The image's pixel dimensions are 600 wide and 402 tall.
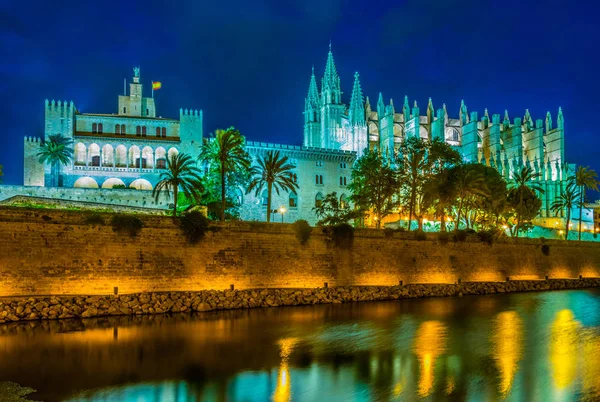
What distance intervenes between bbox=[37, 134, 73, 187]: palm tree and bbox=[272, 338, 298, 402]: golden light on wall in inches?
Answer: 1437

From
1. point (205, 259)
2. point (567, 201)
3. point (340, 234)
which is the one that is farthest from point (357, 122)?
point (205, 259)

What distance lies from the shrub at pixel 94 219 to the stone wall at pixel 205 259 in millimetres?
172

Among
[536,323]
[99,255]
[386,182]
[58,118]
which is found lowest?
[536,323]

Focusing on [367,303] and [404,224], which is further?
[404,224]

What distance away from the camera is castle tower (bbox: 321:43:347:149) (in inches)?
2717

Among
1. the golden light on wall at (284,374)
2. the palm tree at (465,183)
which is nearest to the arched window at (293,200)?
the palm tree at (465,183)

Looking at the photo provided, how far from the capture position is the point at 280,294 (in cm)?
2462

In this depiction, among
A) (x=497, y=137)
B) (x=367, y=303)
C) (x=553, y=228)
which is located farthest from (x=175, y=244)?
(x=497, y=137)

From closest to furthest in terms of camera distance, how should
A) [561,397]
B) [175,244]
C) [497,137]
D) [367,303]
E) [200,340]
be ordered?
1. [561,397]
2. [200,340]
3. [175,244]
4. [367,303]
5. [497,137]

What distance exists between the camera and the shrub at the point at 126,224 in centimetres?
2198

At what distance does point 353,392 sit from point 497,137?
69.8 metres

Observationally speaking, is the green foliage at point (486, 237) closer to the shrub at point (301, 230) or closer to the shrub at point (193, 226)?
the shrub at point (301, 230)

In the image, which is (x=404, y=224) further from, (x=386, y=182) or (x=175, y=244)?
(x=175, y=244)

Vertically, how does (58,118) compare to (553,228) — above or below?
above
